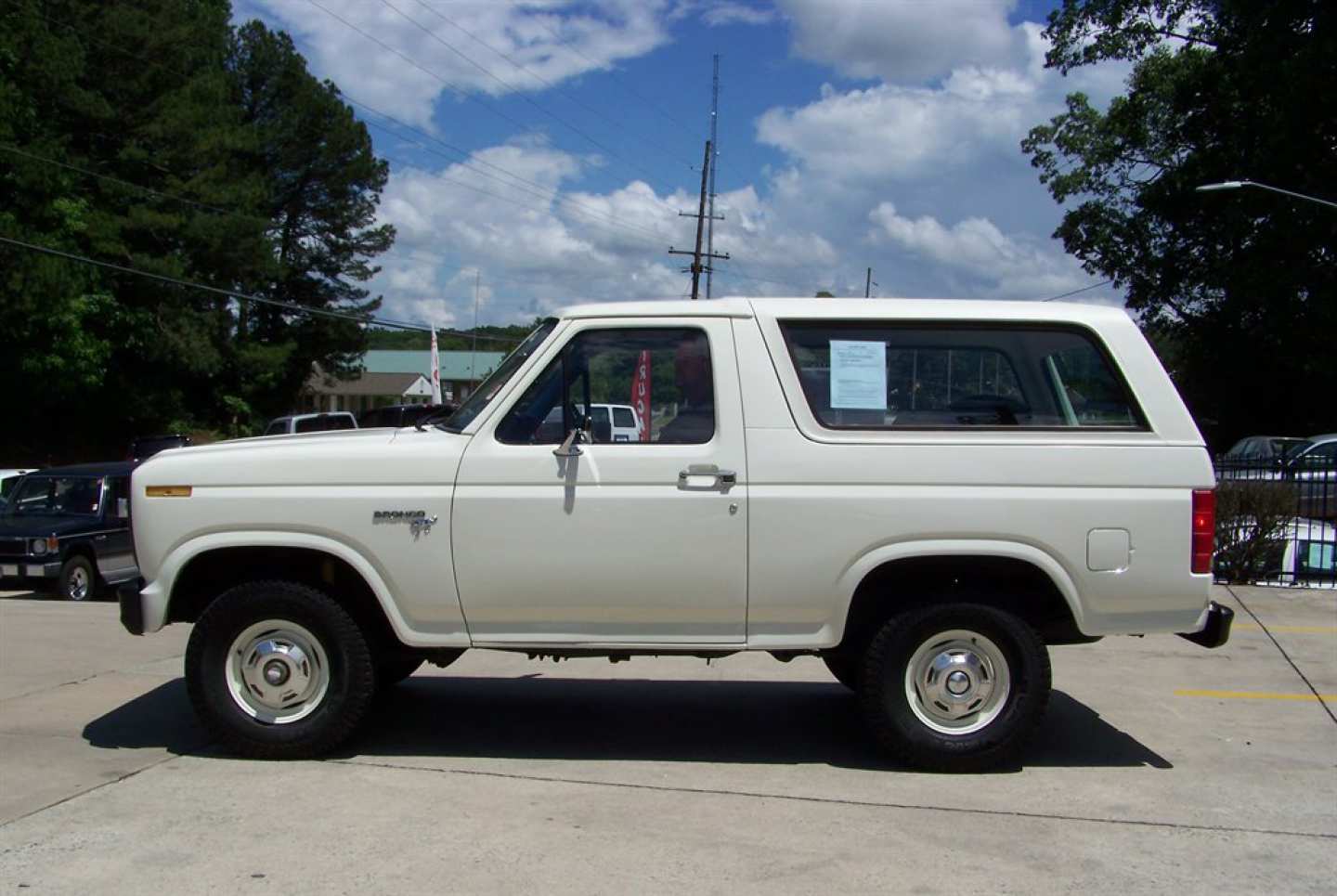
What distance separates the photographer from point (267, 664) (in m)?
5.81

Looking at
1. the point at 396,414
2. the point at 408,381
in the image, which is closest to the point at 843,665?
the point at 396,414

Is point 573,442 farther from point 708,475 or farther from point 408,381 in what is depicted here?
point 408,381

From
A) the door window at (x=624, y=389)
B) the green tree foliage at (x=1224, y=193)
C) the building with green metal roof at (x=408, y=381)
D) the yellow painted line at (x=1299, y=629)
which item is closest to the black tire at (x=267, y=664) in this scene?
the door window at (x=624, y=389)

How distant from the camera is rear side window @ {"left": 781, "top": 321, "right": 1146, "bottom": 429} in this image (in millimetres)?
5770

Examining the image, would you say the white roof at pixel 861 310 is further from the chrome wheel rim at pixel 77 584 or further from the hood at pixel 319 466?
the chrome wheel rim at pixel 77 584

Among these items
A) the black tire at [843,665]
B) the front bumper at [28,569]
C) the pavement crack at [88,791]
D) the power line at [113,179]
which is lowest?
the front bumper at [28,569]

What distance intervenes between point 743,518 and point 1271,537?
342 inches

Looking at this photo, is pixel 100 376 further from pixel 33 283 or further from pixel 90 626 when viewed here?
pixel 90 626

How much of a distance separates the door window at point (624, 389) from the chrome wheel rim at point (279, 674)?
1394 mm

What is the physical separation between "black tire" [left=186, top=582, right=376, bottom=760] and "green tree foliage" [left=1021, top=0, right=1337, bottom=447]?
32846 millimetres

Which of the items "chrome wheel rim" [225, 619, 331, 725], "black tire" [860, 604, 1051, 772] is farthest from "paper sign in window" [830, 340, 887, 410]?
"chrome wheel rim" [225, 619, 331, 725]

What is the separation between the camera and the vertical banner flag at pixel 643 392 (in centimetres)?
573

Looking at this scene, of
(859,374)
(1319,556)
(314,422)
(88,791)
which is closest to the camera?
(88,791)

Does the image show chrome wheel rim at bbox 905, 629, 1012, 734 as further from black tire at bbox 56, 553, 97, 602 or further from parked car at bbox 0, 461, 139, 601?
black tire at bbox 56, 553, 97, 602
